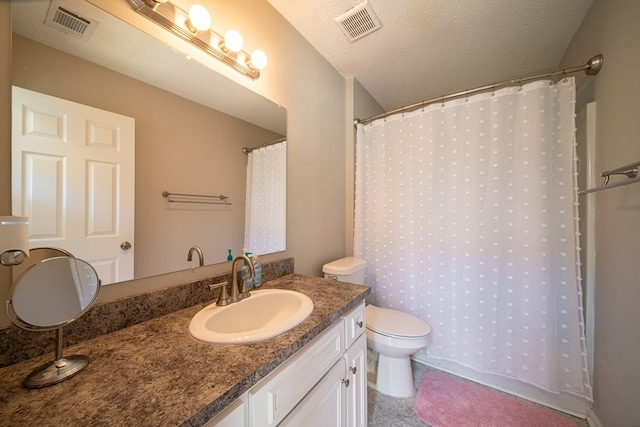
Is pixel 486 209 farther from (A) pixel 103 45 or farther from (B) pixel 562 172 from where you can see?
(A) pixel 103 45

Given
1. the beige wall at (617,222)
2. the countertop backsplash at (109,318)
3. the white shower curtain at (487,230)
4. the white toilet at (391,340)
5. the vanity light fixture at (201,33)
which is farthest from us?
the white toilet at (391,340)

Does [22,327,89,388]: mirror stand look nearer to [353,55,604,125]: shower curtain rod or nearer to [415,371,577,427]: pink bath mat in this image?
[415,371,577,427]: pink bath mat

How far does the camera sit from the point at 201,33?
0.93m

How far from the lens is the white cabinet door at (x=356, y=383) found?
95 centimetres

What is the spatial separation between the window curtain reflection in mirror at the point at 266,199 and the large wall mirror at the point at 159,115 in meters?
0.05

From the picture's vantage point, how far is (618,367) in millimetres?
1000

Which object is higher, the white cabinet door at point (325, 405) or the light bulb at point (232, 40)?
the light bulb at point (232, 40)

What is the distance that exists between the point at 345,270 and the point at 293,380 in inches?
35.0

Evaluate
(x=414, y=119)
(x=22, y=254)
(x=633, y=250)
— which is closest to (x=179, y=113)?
(x=22, y=254)

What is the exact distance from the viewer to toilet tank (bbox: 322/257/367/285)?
1.50 metres

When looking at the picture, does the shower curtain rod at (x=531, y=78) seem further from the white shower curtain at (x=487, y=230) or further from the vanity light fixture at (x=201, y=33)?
the vanity light fixture at (x=201, y=33)

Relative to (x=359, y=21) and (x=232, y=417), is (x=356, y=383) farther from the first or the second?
(x=359, y=21)

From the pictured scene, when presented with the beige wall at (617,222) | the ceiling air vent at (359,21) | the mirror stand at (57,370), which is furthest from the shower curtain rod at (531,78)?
the mirror stand at (57,370)

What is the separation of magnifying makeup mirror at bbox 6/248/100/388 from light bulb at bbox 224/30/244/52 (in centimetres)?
100
